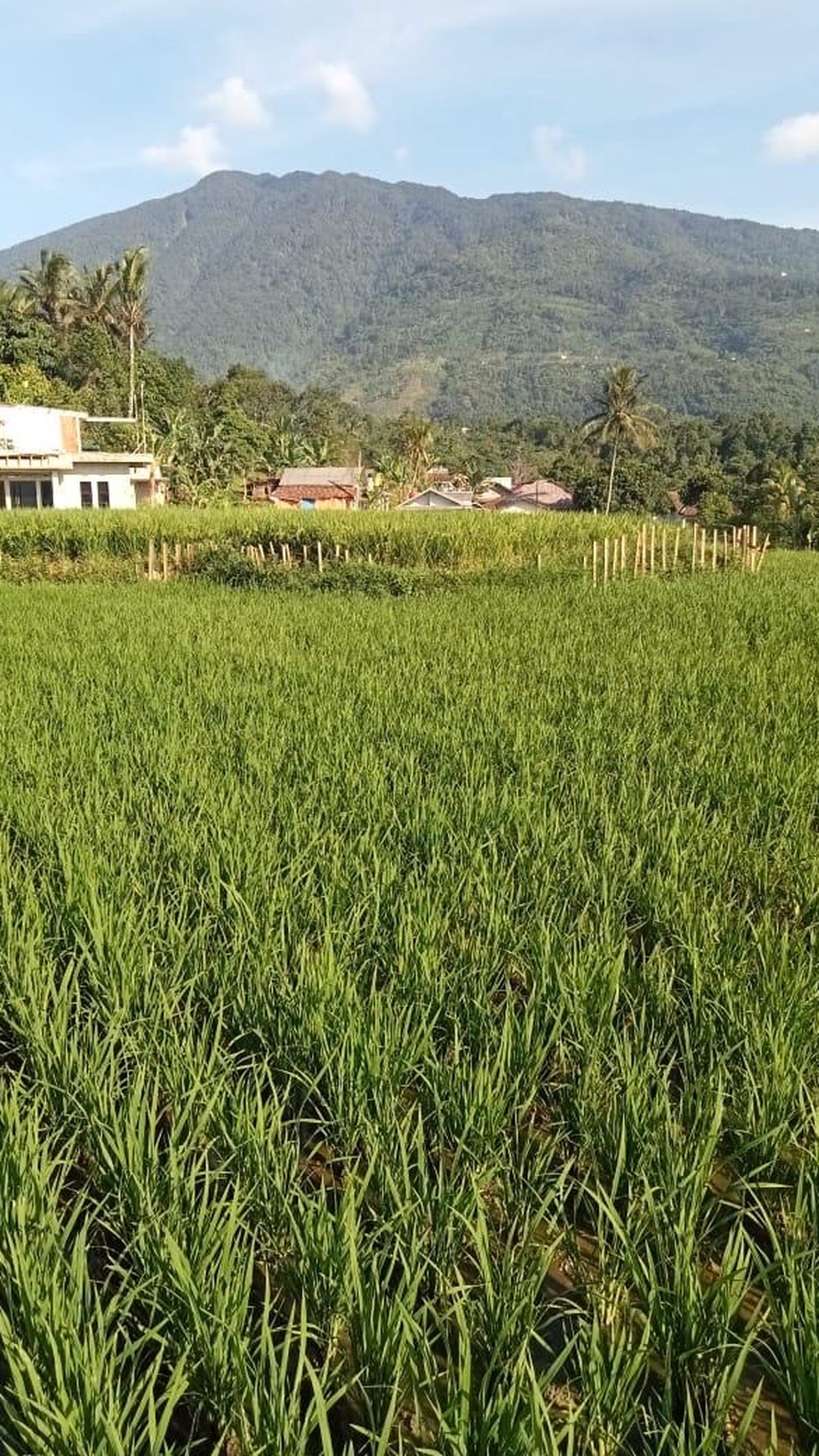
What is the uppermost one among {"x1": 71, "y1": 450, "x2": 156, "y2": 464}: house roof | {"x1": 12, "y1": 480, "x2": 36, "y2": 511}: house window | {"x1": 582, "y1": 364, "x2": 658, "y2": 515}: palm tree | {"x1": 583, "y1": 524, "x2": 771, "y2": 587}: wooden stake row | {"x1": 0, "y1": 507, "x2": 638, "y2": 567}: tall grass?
{"x1": 582, "y1": 364, "x2": 658, "y2": 515}: palm tree

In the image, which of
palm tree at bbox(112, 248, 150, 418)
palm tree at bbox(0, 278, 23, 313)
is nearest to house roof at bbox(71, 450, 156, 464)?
palm tree at bbox(112, 248, 150, 418)

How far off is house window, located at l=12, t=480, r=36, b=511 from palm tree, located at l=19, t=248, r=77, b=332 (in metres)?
17.8

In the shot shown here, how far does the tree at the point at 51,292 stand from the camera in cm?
4569

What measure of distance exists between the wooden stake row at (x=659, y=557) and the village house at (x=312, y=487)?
77.3ft

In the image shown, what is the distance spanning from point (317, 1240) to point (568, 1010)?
994 mm

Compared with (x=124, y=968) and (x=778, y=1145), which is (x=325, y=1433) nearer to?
(x=778, y=1145)

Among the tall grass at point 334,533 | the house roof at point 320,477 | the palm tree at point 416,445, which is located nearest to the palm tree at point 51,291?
the house roof at point 320,477

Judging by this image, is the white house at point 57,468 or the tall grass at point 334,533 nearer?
the tall grass at point 334,533

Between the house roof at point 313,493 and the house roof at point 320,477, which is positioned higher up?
the house roof at point 320,477

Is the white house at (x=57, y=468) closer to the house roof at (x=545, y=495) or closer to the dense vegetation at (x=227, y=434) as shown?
the dense vegetation at (x=227, y=434)

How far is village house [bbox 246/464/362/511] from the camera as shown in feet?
142

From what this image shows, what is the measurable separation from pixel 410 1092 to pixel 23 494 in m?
33.3

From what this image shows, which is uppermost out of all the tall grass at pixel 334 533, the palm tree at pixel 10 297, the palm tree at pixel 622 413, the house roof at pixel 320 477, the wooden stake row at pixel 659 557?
the palm tree at pixel 10 297

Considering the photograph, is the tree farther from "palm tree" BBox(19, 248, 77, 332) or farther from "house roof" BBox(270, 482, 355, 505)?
"house roof" BBox(270, 482, 355, 505)
